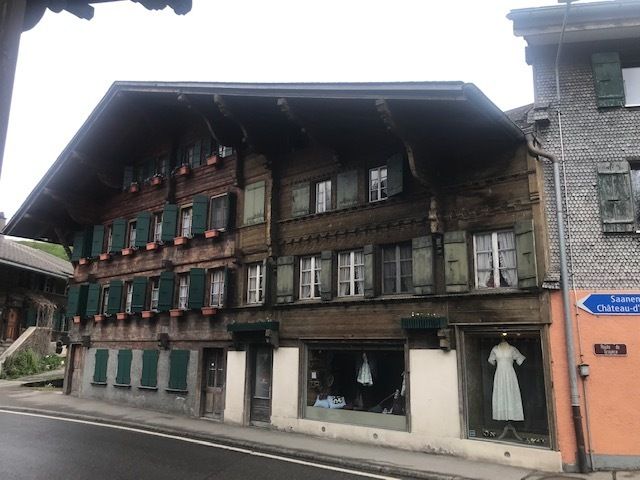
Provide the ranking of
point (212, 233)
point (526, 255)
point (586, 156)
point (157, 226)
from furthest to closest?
point (157, 226)
point (212, 233)
point (586, 156)
point (526, 255)

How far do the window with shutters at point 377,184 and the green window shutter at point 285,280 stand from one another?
320 cm

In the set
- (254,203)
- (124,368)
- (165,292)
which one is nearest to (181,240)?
(165,292)

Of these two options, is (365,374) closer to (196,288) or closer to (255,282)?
(255,282)

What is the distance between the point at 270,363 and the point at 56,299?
2867 cm

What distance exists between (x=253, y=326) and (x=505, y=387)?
7.40m

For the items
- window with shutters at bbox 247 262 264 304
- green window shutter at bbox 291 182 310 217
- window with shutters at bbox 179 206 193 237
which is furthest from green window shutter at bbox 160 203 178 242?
green window shutter at bbox 291 182 310 217

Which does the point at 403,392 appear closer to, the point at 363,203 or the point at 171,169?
the point at 363,203

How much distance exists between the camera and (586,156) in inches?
445

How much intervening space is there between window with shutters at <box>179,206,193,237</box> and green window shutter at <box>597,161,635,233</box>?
45.7ft

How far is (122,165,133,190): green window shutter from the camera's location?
22291mm

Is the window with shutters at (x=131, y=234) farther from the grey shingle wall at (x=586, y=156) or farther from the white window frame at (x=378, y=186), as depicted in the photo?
the grey shingle wall at (x=586, y=156)

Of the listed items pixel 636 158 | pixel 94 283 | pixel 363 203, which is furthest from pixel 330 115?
pixel 94 283

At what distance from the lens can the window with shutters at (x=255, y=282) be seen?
16297 millimetres

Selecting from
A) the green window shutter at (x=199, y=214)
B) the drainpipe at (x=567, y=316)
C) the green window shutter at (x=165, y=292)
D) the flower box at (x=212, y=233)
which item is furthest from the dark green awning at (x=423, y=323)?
the green window shutter at (x=165, y=292)
